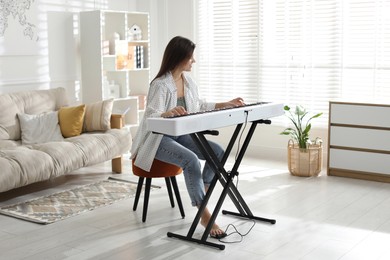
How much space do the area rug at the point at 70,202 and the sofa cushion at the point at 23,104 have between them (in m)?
0.79

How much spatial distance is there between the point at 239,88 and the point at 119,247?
3315mm

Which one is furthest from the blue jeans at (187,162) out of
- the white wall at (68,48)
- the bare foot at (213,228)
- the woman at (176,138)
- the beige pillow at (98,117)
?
the white wall at (68,48)

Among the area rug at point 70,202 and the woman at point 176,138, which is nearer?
the woman at point 176,138

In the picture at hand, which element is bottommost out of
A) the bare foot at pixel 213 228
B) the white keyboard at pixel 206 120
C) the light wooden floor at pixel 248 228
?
the light wooden floor at pixel 248 228

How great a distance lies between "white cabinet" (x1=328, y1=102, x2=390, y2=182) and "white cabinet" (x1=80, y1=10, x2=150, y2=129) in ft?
7.16

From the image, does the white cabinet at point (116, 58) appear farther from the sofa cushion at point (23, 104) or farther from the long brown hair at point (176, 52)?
the long brown hair at point (176, 52)

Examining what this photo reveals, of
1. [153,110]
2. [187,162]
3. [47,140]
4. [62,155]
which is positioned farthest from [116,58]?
[187,162]

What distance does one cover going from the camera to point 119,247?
3340mm

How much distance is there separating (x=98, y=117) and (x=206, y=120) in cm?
225

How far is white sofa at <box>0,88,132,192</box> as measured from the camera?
4.20 meters

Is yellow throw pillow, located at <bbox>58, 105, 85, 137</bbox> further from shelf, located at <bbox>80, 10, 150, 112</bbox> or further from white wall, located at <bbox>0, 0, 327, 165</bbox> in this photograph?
shelf, located at <bbox>80, 10, 150, 112</bbox>

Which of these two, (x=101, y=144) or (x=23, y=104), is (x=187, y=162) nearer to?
(x=101, y=144)

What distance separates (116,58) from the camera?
19.5ft

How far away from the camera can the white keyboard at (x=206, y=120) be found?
2996 mm
